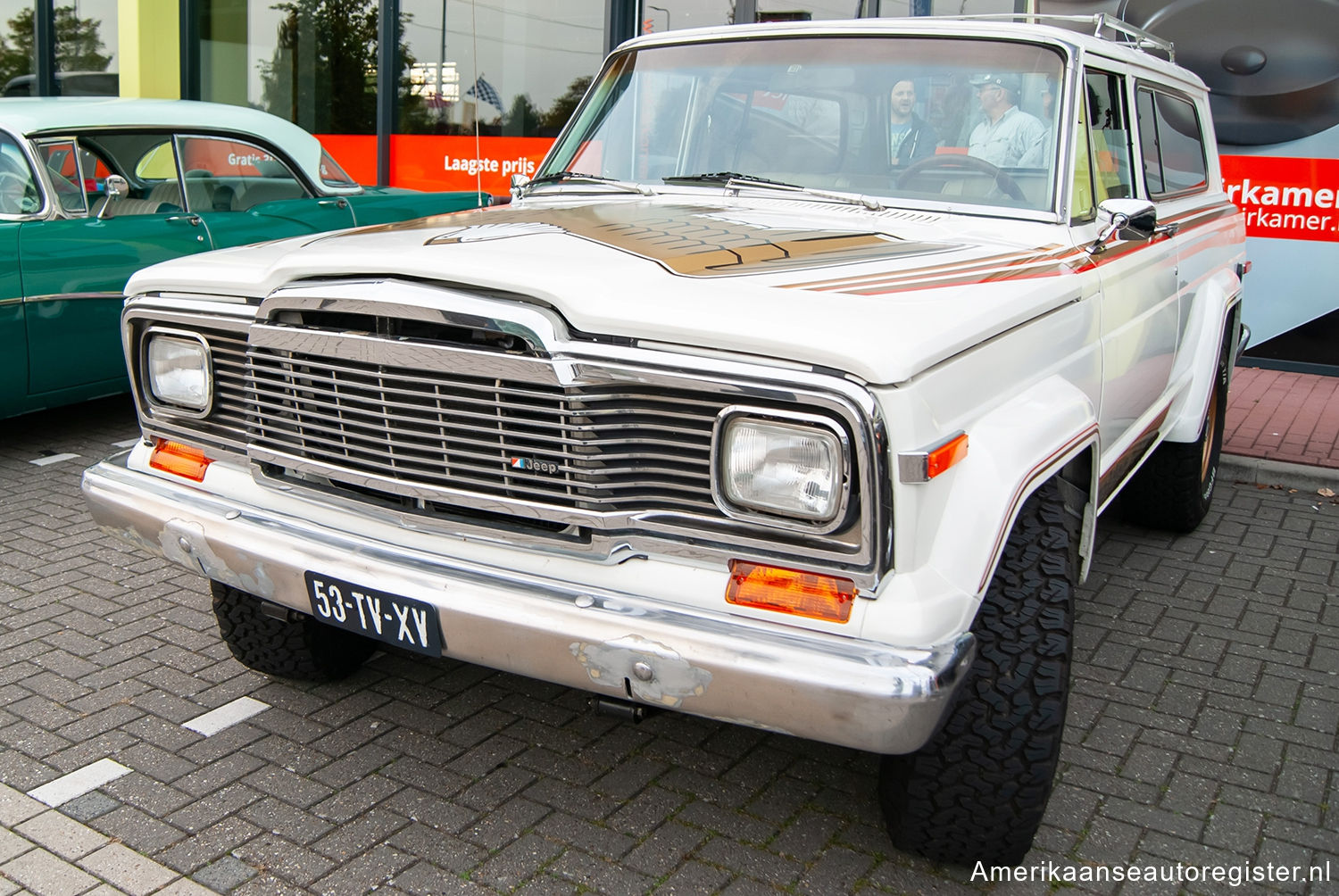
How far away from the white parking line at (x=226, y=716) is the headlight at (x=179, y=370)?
0.89m

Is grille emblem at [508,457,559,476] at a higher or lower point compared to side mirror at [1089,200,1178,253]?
lower

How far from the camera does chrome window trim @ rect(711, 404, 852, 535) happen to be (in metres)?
2.08

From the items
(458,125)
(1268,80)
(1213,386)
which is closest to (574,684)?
(1213,386)

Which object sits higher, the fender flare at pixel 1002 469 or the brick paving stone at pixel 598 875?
the fender flare at pixel 1002 469

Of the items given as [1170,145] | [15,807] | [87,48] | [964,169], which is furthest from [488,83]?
[15,807]

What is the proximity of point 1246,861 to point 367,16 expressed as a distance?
1033cm

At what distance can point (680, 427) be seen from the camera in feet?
7.20

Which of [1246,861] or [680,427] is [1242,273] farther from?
[680,427]

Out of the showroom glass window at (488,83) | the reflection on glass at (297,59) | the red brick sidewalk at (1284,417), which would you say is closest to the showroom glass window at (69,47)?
the reflection on glass at (297,59)

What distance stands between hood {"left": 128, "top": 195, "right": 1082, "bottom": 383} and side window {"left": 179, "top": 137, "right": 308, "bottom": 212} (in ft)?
11.9

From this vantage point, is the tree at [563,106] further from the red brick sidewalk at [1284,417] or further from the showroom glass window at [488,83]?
the red brick sidewalk at [1284,417]

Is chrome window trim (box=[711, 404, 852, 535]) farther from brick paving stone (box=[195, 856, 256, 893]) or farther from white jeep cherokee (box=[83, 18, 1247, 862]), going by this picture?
brick paving stone (box=[195, 856, 256, 893])

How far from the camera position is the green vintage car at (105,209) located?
540cm

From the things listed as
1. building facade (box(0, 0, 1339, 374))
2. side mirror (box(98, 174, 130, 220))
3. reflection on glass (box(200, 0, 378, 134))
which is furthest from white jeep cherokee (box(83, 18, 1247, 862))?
reflection on glass (box(200, 0, 378, 134))
